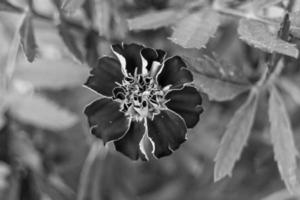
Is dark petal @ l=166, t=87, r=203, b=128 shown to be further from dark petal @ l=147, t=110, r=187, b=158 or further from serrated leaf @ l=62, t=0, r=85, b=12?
serrated leaf @ l=62, t=0, r=85, b=12

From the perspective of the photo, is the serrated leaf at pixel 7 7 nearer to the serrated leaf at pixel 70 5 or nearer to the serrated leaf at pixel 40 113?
the serrated leaf at pixel 70 5

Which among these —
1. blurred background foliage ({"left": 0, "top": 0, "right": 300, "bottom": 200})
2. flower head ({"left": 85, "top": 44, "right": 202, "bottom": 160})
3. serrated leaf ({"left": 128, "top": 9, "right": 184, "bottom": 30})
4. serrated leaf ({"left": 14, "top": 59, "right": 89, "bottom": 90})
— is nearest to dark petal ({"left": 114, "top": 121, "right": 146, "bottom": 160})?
flower head ({"left": 85, "top": 44, "right": 202, "bottom": 160})

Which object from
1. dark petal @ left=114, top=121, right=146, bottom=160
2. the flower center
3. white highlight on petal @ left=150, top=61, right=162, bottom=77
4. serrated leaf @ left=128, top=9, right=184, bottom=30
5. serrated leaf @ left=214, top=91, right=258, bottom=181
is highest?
white highlight on petal @ left=150, top=61, right=162, bottom=77

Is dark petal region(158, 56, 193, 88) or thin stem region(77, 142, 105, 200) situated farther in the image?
thin stem region(77, 142, 105, 200)

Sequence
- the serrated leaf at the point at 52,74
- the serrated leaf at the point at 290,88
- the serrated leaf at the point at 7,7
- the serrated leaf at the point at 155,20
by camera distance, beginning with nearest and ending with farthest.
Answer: the serrated leaf at the point at 155,20 → the serrated leaf at the point at 7,7 → the serrated leaf at the point at 290,88 → the serrated leaf at the point at 52,74

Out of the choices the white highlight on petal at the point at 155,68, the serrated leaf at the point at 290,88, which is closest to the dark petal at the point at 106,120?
the white highlight on petal at the point at 155,68

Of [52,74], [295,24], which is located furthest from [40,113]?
[295,24]
